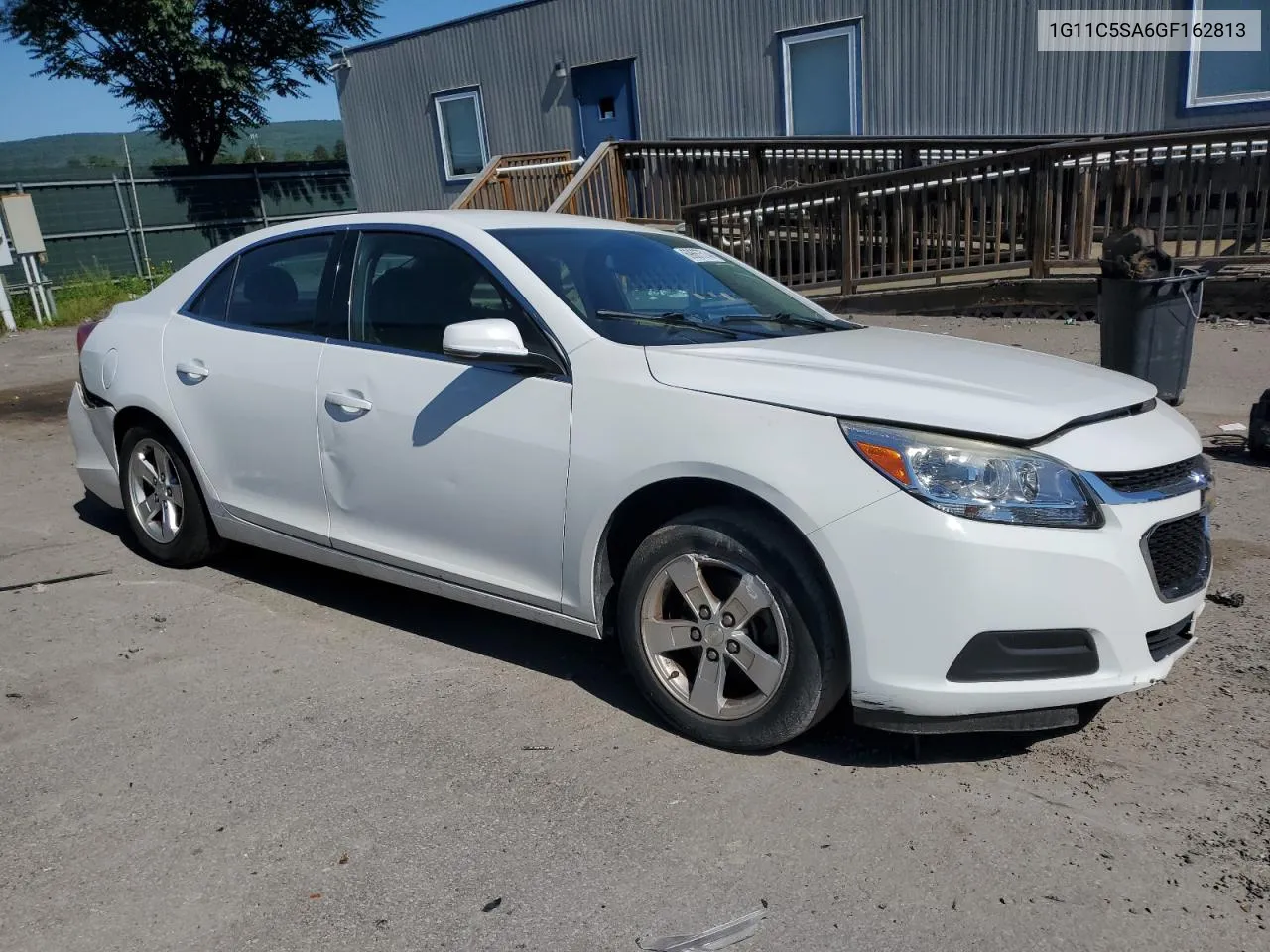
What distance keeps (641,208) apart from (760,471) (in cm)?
1320

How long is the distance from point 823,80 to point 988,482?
1379 centimetres

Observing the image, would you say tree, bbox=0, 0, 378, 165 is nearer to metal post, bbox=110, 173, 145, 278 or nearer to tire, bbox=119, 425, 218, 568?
metal post, bbox=110, 173, 145, 278

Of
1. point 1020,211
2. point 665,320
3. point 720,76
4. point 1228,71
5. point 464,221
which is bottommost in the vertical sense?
point 1020,211

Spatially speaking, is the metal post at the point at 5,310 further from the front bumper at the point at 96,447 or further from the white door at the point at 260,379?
the white door at the point at 260,379

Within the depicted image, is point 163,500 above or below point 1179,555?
below

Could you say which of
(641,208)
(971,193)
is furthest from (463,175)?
(971,193)

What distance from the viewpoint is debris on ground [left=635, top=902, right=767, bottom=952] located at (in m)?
2.55

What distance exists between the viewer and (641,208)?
15.8 meters

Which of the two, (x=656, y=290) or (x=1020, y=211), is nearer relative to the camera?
(x=656, y=290)

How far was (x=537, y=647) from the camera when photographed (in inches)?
172

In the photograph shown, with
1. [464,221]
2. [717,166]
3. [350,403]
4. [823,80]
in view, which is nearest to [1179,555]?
[464,221]

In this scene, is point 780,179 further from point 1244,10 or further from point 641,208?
point 1244,10

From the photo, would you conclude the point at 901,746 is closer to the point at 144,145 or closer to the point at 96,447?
the point at 96,447

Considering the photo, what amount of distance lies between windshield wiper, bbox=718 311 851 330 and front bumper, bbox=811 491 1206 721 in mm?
1279
